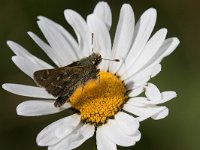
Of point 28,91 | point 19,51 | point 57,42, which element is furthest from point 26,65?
point 57,42

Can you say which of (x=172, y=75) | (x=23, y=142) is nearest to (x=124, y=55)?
(x=172, y=75)

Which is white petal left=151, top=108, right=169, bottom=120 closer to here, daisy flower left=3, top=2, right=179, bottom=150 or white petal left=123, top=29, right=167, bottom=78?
daisy flower left=3, top=2, right=179, bottom=150

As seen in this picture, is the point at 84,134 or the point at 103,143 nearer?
the point at 103,143

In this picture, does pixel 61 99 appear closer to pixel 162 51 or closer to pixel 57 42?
pixel 57 42

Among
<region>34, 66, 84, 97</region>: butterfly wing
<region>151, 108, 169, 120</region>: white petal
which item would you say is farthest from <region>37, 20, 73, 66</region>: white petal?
<region>151, 108, 169, 120</region>: white petal

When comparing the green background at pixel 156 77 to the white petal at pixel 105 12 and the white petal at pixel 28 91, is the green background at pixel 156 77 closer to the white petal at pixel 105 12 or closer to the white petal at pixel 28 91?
the white petal at pixel 28 91

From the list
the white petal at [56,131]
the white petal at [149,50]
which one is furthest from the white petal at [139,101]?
the white petal at [56,131]
